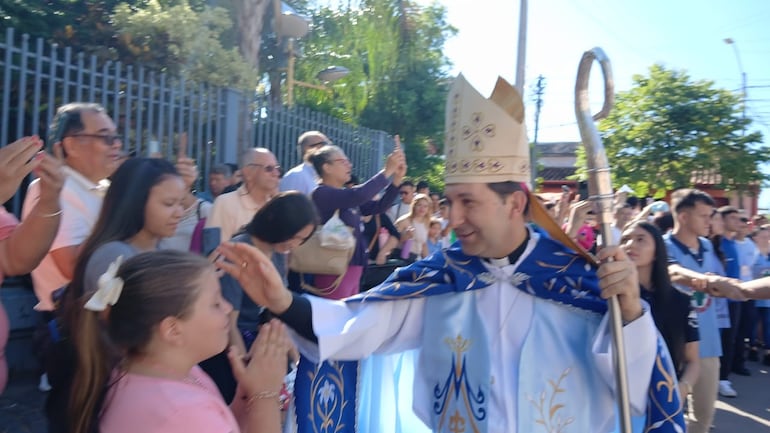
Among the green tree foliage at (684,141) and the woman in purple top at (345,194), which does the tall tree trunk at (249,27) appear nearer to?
the woman in purple top at (345,194)

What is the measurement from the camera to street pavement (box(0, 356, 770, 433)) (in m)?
4.38

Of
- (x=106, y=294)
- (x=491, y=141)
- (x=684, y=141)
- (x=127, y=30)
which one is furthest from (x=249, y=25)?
(x=684, y=141)

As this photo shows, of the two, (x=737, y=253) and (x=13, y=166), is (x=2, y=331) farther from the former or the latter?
(x=737, y=253)

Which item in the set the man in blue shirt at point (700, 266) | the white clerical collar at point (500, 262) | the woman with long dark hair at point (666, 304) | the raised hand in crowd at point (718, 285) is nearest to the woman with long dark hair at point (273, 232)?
the white clerical collar at point (500, 262)

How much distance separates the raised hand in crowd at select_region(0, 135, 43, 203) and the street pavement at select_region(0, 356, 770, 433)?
2467mm

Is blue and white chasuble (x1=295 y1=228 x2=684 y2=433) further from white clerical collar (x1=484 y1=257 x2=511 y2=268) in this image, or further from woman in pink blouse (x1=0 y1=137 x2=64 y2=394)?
woman in pink blouse (x1=0 y1=137 x2=64 y2=394)

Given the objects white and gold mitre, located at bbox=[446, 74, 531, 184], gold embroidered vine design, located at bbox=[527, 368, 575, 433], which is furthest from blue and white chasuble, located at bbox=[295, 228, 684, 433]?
white and gold mitre, located at bbox=[446, 74, 531, 184]

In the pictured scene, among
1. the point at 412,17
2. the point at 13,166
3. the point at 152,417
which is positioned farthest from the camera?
the point at 412,17

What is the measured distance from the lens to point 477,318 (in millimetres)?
2426

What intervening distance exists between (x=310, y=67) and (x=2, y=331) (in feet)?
60.8

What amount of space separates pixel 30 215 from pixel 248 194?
235 centimetres

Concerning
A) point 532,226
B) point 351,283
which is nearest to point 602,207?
point 532,226

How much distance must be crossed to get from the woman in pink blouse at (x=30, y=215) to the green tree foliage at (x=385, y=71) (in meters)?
16.6

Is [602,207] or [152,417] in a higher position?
[602,207]
